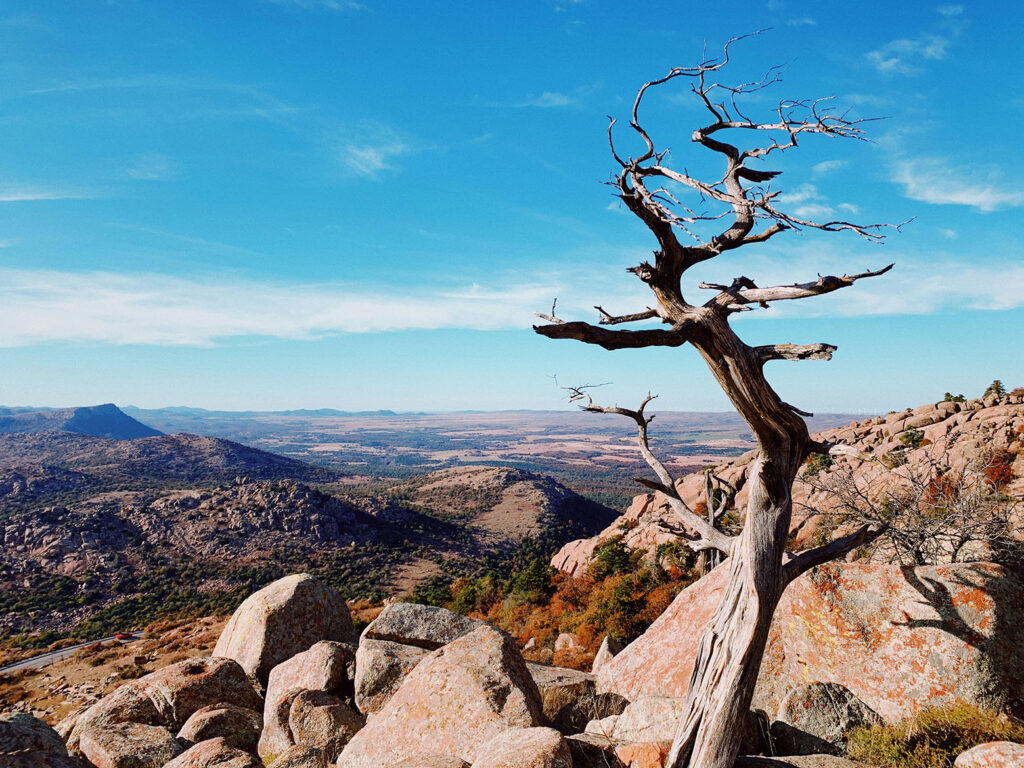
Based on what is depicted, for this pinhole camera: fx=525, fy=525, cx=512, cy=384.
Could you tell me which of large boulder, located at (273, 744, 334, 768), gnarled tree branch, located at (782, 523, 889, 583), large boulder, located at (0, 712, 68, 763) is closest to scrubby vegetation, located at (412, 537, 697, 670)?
large boulder, located at (273, 744, 334, 768)

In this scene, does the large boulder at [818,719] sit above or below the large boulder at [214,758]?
above

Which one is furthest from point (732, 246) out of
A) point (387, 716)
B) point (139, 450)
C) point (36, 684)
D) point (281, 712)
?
point (139, 450)

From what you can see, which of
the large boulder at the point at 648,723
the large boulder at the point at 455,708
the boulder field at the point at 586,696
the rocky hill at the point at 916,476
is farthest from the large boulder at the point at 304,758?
the rocky hill at the point at 916,476

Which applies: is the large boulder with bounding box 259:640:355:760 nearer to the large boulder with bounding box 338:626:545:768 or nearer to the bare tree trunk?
the large boulder with bounding box 338:626:545:768

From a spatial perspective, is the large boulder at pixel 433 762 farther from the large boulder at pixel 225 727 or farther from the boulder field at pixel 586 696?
the large boulder at pixel 225 727

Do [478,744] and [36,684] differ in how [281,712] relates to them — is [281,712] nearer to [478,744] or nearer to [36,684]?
[478,744]

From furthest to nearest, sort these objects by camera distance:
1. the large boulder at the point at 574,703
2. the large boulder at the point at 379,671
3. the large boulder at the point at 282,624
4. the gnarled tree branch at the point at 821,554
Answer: the large boulder at the point at 282,624 < the large boulder at the point at 379,671 < the large boulder at the point at 574,703 < the gnarled tree branch at the point at 821,554

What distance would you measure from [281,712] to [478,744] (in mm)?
4796

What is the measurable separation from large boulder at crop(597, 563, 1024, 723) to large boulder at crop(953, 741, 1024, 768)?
2182 mm

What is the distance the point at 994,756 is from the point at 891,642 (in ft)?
9.79

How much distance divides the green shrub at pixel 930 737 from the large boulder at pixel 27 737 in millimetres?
10676

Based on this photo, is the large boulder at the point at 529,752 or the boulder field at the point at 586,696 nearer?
the large boulder at the point at 529,752

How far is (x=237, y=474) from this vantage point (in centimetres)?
14550

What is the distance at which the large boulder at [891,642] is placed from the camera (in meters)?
7.82
